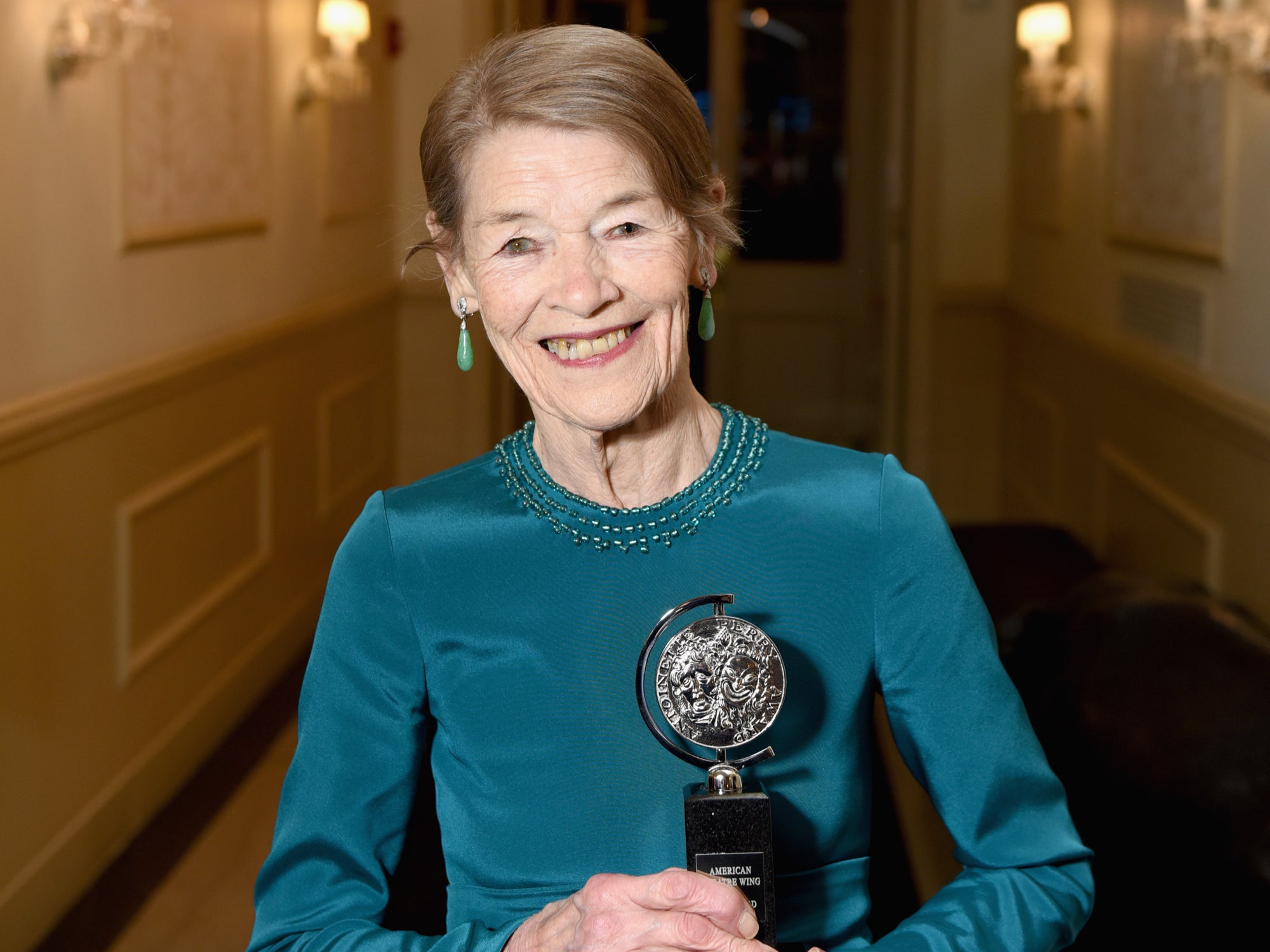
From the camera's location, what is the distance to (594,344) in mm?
1039

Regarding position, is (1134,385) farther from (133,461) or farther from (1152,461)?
(133,461)

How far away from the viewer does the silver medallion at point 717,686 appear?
91cm

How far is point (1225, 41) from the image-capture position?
9.67 feet

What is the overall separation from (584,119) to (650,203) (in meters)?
0.08

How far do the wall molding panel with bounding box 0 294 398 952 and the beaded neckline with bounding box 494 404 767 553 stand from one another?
1.53 m

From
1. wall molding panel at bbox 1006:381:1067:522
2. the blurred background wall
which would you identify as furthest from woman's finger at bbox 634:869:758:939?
wall molding panel at bbox 1006:381:1067:522

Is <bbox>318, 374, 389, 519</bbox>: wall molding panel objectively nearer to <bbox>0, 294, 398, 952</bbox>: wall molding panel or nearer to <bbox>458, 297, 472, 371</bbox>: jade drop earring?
<bbox>0, 294, 398, 952</bbox>: wall molding panel

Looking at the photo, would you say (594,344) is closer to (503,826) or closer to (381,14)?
(503,826)

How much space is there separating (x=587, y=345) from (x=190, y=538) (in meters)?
2.51

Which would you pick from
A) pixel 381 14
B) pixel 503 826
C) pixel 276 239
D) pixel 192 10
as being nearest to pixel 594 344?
pixel 503 826

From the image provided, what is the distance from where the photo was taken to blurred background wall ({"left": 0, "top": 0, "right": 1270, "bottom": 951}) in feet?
8.39

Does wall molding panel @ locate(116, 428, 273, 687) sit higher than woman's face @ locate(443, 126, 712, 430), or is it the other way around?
woman's face @ locate(443, 126, 712, 430)

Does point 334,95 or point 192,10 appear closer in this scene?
point 192,10

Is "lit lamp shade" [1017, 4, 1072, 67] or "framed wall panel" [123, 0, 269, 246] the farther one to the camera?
"lit lamp shade" [1017, 4, 1072, 67]
